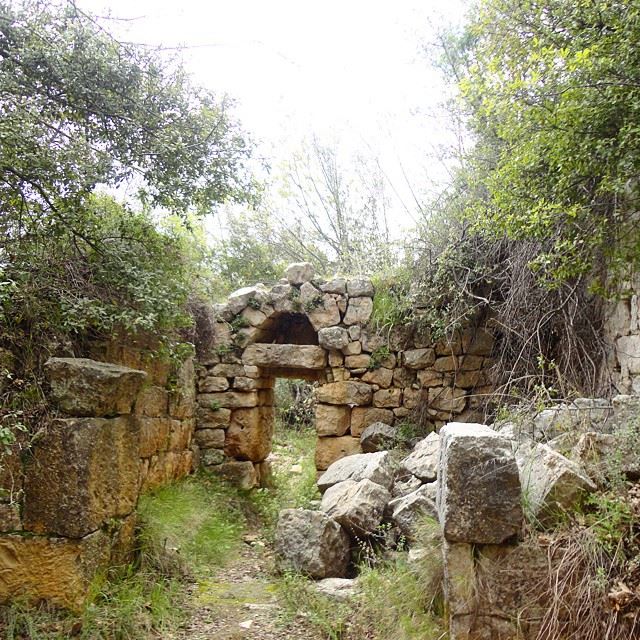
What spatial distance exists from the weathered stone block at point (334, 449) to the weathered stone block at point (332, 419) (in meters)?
0.09

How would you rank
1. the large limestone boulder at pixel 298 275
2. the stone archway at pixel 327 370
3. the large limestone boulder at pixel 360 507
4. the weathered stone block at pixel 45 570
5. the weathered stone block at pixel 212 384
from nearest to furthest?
the weathered stone block at pixel 45 570 < the large limestone boulder at pixel 360 507 < the stone archway at pixel 327 370 < the weathered stone block at pixel 212 384 < the large limestone boulder at pixel 298 275

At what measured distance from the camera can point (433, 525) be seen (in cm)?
350

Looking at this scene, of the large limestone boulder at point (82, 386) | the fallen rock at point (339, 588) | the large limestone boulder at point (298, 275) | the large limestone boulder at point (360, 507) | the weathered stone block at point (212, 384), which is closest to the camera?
the large limestone boulder at point (82, 386)

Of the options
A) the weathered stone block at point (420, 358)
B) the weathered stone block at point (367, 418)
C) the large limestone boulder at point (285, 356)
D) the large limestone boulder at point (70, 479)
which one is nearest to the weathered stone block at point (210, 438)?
the large limestone boulder at point (285, 356)

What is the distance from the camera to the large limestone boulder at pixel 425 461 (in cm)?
477

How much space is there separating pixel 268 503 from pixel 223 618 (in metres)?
2.98

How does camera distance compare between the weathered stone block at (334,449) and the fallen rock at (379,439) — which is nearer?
the fallen rock at (379,439)

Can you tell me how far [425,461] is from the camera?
5.01 meters

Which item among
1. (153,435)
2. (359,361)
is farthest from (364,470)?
(359,361)

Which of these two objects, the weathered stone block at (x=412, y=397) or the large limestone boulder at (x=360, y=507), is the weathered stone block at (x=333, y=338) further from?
the large limestone boulder at (x=360, y=507)

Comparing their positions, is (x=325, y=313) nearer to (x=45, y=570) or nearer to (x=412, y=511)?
(x=412, y=511)

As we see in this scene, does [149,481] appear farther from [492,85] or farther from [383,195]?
[383,195]

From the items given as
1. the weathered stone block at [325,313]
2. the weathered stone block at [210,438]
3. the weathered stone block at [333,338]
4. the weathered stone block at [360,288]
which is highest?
the weathered stone block at [360,288]

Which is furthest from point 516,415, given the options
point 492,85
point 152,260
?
point 152,260
